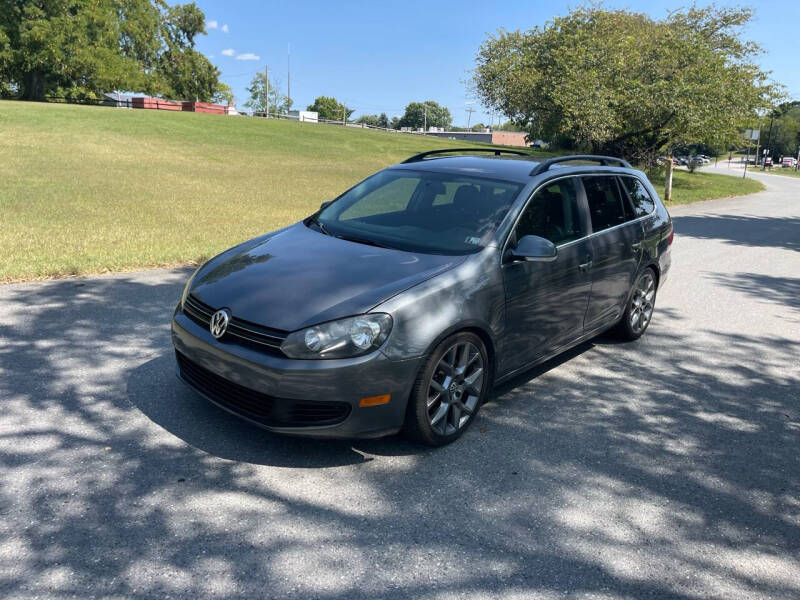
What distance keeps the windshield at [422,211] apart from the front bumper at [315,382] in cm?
104

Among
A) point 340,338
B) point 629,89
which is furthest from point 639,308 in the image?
point 629,89

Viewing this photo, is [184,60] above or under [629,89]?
above

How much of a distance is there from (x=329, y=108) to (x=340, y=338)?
159208 millimetres

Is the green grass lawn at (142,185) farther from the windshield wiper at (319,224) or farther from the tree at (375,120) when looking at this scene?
the tree at (375,120)

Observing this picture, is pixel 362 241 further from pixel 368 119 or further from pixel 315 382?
pixel 368 119

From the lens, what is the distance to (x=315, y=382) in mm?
3316

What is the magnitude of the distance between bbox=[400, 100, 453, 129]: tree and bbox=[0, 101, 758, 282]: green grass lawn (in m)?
139

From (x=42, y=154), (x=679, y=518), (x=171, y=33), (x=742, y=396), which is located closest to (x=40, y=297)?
(x=679, y=518)

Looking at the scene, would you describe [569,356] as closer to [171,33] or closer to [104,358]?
[104,358]

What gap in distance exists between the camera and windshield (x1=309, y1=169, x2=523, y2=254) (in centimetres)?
429

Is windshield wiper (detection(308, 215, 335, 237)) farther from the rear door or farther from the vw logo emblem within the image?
the rear door

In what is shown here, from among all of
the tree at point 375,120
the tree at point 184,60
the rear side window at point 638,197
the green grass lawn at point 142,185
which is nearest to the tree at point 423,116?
the tree at point 375,120

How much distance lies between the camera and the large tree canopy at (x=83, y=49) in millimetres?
55469

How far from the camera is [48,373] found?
4.56 m
